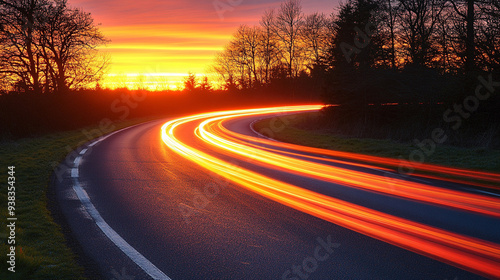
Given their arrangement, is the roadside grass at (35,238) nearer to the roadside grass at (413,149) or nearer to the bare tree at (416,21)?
the roadside grass at (413,149)

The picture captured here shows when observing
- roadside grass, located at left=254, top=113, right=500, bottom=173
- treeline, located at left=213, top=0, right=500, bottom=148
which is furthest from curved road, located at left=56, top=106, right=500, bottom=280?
treeline, located at left=213, top=0, right=500, bottom=148

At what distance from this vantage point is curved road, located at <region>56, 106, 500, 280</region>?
4617 mm

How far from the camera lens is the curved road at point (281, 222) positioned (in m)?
4.62

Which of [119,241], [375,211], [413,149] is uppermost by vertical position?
[119,241]

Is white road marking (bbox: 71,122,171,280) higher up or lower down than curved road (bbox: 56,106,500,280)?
higher up

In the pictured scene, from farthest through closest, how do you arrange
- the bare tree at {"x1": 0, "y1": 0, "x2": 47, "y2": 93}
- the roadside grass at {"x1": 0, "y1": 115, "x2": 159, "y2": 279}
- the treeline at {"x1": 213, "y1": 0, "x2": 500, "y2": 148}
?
the bare tree at {"x1": 0, "y1": 0, "x2": 47, "y2": 93} < the treeline at {"x1": 213, "y1": 0, "x2": 500, "y2": 148} < the roadside grass at {"x1": 0, "y1": 115, "x2": 159, "y2": 279}

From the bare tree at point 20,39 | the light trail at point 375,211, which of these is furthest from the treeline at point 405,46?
the bare tree at point 20,39

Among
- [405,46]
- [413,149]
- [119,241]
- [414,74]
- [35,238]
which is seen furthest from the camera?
[405,46]

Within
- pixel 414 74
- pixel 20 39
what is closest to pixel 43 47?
pixel 20 39

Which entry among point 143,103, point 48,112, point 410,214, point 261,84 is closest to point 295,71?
point 261,84

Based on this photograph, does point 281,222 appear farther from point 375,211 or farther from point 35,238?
point 35,238

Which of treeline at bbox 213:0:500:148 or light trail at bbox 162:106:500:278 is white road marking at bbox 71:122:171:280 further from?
treeline at bbox 213:0:500:148

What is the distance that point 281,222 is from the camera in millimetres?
6352

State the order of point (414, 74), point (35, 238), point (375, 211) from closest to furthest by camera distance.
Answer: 1. point (35, 238)
2. point (375, 211)
3. point (414, 74)
